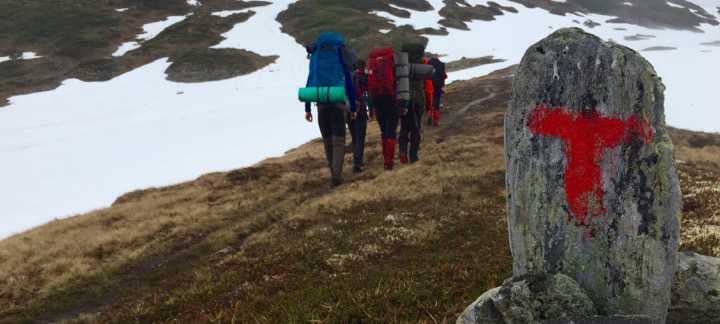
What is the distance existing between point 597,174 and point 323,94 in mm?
9421

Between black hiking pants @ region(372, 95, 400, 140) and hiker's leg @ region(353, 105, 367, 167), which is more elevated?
black hiking pants @ region(372, 95, 400, 140)

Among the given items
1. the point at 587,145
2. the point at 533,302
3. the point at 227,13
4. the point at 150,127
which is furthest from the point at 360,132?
the point at 227,13

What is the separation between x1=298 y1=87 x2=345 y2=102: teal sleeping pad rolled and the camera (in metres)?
12.8

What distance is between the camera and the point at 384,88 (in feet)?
46.5

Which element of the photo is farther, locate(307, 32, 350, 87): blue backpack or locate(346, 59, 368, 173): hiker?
locate(346, 59, 368, 173): hiker

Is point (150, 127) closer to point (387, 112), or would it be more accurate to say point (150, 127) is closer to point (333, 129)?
point (333, 129)

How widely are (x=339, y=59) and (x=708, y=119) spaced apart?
30161mm

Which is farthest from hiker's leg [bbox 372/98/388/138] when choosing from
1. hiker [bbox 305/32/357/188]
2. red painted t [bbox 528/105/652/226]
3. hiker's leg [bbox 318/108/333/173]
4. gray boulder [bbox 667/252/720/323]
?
gray boulder [bbox 667/252/720/323]

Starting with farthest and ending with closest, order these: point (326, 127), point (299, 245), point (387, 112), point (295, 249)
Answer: point (387, 112) < point (326, 127) < point (299, 245) < point (295, 249)

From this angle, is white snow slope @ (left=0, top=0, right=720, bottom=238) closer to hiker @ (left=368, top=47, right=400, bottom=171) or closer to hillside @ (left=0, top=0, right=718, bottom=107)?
hillside @ (left=0, top=0, right=718, bottom=107)

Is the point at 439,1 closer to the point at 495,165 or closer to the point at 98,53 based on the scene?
the point at 98,53

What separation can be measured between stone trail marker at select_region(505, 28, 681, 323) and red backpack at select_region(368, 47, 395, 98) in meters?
9.48

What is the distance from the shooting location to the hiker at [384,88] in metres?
14.0

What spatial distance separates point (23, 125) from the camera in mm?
41031
